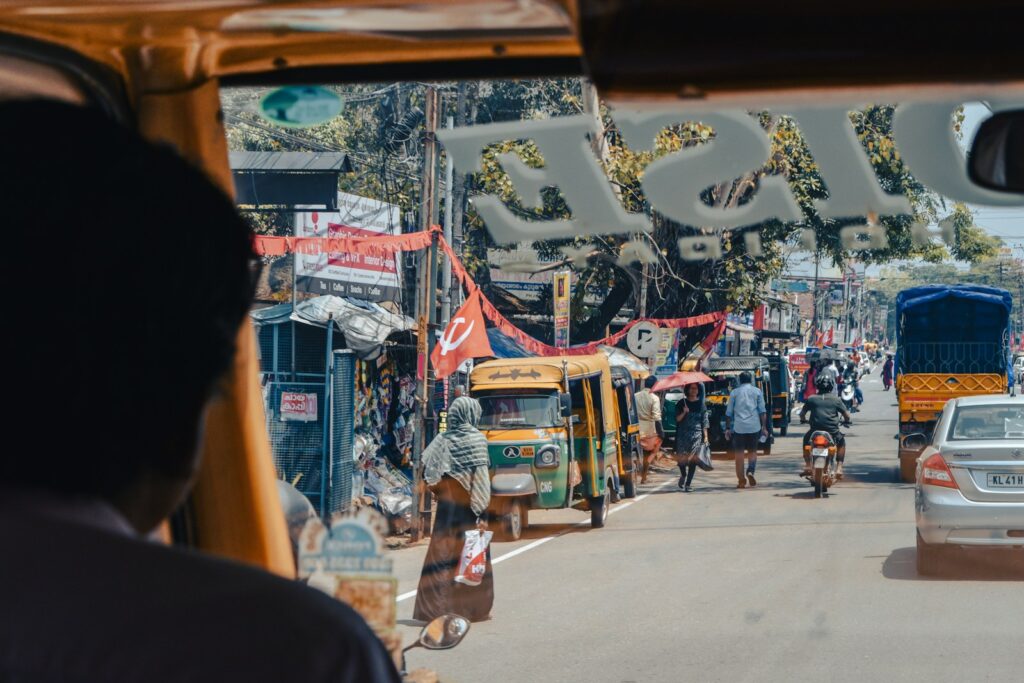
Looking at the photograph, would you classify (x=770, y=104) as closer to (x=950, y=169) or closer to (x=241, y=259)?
(x=950, y=169)

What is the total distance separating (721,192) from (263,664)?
108 cm

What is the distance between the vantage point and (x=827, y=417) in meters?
11.6

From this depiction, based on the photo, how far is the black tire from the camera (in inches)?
327

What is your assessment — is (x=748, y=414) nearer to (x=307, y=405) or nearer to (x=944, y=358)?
(x=944, y=358)

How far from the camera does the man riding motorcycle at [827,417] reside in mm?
11166

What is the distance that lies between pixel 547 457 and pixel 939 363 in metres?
4.87

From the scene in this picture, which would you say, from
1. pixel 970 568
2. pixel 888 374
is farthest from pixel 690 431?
pixel 970 568

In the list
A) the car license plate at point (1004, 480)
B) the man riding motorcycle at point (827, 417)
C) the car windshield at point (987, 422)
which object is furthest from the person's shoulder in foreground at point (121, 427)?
the man riding motorcycle at point (827, 417)

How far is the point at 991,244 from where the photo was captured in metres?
1.91

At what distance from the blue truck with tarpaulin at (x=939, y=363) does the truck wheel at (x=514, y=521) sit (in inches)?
105

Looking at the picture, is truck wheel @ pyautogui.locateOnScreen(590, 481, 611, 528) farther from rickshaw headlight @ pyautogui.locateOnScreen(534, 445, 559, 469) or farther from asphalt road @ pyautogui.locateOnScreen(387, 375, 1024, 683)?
rickshaw headlight @ pyautogui.locateOnScreen(534, 445, 559, 469)

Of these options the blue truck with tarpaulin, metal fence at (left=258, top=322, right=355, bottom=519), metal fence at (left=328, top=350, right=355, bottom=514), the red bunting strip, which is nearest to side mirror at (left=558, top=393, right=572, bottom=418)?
the blue truck with tarpaulin

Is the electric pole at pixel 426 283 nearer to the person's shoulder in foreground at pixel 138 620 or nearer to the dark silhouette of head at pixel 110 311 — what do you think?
the dark silhouette of head at pixel 110 311

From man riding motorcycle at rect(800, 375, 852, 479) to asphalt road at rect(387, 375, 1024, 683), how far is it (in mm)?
248
